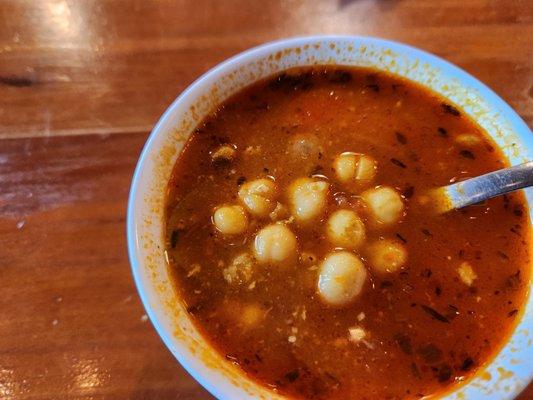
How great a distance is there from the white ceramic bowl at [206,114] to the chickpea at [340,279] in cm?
28

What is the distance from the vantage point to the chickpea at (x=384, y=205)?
1.37 m

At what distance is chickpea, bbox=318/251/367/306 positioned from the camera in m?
1.29

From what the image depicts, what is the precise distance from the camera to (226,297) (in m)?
1.31

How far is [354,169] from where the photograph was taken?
1.41 metres

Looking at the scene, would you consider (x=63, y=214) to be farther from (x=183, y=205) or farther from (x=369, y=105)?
(x=369, y=105)

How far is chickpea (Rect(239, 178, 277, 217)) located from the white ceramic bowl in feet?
0.70

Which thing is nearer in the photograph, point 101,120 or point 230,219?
point 230,219

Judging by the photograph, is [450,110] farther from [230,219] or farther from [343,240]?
[230,219]

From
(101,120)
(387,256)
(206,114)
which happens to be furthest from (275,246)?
(101,120)

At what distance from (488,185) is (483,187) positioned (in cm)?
1

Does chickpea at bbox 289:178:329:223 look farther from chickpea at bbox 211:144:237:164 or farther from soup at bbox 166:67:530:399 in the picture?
chickpea at bbox 211:144:237:164

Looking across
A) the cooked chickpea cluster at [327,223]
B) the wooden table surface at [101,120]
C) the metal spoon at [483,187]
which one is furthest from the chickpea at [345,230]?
the wooden table surface at [101,120]

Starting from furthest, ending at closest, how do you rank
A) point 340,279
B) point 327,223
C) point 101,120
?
point 101,120
point 327,223
point 340,279

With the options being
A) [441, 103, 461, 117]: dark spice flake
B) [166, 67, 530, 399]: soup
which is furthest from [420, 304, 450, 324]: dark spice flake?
[441, 103, 461, 117]: dark spice flake
